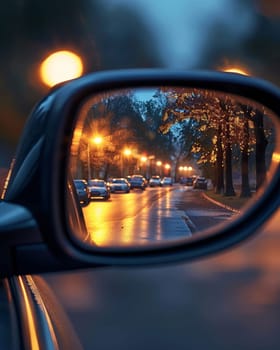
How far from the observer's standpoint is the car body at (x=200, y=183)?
259 centimetres

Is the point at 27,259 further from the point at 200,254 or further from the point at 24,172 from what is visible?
the point at 200,254

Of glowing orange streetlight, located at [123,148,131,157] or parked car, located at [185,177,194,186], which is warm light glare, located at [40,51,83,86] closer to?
parked car, located at [185,177,194,186]

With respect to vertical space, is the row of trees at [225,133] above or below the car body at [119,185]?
above

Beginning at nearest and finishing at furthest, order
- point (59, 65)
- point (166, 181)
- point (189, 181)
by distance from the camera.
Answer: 1. point (189, 181)
2. point (166, 181)
3. point (59, 65)

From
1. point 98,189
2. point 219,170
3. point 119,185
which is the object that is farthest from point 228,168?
point 98,189

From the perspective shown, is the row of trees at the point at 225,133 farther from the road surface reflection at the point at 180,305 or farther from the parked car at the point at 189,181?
the road surface reflection at the point at 180,305

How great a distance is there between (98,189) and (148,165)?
481mm

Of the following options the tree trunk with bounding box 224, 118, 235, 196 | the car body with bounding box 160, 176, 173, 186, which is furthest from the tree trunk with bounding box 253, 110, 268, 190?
the car body with bounding box 160, 176, 173, 186

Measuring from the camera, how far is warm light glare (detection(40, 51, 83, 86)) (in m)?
29.8

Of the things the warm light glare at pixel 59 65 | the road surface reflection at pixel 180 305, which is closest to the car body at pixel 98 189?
the road surface reflection at pixel 180 305

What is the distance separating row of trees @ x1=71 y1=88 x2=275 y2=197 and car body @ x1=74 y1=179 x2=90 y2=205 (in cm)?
6

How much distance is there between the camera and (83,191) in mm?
2430

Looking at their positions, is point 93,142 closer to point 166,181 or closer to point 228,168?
point 228,168

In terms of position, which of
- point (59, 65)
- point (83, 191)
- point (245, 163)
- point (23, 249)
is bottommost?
point (23, 249)
